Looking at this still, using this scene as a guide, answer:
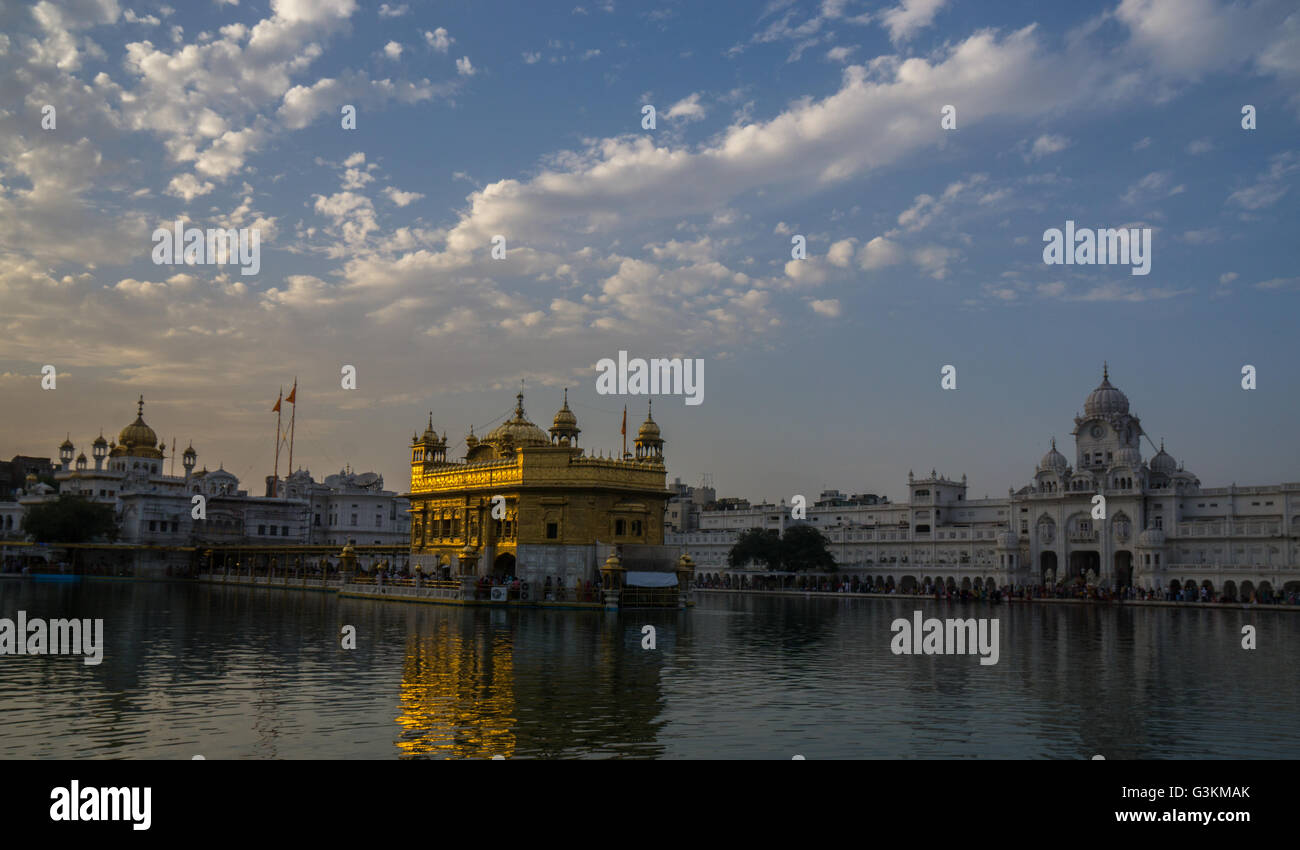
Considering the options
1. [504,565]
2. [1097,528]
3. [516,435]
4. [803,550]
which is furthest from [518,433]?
[1097,528]

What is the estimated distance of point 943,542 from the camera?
99.4 meters

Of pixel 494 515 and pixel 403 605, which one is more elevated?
pixel 494 515

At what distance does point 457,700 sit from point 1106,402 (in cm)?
9111

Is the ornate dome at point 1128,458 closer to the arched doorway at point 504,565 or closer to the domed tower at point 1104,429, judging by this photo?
the domed tower at point 1104,429

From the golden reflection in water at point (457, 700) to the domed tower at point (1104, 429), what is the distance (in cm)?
8074

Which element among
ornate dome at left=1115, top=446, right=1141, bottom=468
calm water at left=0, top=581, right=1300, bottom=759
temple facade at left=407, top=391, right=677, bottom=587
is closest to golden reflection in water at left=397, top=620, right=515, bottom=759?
calm water at left=0, top=581, right=1300, bottom=759

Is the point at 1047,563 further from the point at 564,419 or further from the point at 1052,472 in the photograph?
the point at 564,419

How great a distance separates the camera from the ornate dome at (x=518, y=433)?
56969 millimetres

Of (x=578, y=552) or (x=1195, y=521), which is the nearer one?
(x=578, y=552)
